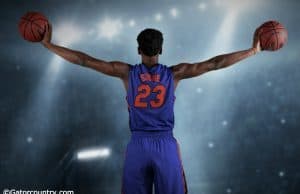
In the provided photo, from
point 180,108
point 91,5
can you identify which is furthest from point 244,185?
point 91,5

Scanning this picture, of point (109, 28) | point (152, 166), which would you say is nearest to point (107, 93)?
point (109, 28)

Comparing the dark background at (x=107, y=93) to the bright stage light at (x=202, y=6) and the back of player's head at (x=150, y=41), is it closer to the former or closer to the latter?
the bright stage light at (x=202, y=6)

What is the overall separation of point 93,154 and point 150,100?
8.85m

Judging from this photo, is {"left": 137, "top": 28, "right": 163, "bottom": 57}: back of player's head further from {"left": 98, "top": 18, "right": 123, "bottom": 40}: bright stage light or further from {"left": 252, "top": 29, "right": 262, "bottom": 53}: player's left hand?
{"left": 98, "top": 18, "right": 123, "bottom": 40}: bright stage light

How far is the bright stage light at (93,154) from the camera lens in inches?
451

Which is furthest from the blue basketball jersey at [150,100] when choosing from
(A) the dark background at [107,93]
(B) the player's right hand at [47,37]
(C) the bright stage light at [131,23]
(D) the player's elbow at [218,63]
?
(C) the bright stage light at [131,23]

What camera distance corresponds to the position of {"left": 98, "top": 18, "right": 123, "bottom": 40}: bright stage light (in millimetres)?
12070

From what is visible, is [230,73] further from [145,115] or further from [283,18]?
[145,115]

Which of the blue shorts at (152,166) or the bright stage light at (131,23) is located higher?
the bright stage light at (131,23)

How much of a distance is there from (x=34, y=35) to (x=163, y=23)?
8672 mm

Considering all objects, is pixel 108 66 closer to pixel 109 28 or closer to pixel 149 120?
pixel 149 120

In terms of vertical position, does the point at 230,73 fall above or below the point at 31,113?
above

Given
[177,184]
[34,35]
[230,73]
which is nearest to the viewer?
[177,184]

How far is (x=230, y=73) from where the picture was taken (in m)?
15.2
